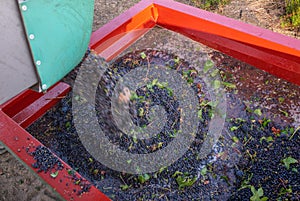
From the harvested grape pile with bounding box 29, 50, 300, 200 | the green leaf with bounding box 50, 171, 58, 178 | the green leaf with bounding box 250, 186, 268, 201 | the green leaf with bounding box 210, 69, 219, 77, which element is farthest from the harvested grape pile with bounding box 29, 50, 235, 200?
the green leaf with bounding box 50, 171, 58, 178

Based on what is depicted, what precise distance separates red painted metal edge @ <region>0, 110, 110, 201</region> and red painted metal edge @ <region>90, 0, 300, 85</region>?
2.53 feet

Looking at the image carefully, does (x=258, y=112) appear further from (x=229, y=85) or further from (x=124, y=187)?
(x=124, y=187)

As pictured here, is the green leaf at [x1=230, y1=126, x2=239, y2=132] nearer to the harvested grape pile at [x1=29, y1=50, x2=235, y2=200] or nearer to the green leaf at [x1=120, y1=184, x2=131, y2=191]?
the harvested grape pile at [x1=29, y1=50, x2=235, y2=200]

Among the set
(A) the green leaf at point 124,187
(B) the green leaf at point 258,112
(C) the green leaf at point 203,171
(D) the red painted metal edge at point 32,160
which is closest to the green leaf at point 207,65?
(B) the green leaf at point 258,112

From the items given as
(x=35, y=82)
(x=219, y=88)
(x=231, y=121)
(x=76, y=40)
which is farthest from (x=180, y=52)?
(x=35, y=82)

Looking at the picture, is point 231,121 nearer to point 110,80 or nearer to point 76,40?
point 110,80

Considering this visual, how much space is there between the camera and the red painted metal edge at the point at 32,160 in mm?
1521

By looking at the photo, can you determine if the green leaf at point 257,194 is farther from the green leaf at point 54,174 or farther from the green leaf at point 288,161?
the green leaf at point 54,174

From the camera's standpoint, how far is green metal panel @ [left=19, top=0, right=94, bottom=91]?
152cm

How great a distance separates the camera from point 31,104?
213cm

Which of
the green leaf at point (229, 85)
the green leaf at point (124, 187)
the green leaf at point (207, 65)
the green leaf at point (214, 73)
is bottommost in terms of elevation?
the green leaf at point (124, 187)

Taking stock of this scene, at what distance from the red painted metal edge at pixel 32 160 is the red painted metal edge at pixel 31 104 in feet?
0.56

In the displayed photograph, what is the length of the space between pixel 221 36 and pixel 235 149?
0.77 metres

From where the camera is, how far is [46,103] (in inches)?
84.3
